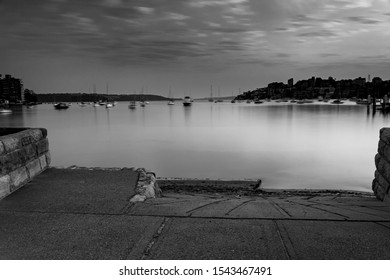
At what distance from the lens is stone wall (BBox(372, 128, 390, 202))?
566 centimetres

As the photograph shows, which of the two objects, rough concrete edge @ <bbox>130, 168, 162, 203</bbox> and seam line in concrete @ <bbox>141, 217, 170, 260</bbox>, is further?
rough concrete edge @ <bbox>130, 168, 162, 203</bbox>

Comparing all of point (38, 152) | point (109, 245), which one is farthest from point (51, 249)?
point (38, 152)

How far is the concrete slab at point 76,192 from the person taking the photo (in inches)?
188

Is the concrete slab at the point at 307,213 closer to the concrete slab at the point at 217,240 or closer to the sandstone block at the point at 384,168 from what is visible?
the concrete slab at the point at 217,240

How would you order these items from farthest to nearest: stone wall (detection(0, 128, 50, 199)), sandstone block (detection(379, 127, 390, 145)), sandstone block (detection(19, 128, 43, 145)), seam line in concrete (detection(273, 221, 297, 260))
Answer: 1. sandstone block (detection(19, 128, 43, 145))
2. sandstone block (detection(379, 127, 390, 145))
3. stone wall (detection(0, 128, 50, 199))
4. seam line in concrete (detection(273, 221, 297, 260))

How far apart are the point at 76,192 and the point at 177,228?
2.49 m

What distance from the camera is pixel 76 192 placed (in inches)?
219

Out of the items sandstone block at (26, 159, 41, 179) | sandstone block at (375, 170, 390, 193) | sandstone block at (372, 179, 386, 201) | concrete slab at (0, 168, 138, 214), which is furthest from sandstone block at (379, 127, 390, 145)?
sandstone block at (26, 159, 41, 179)

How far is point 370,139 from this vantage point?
36.7 m

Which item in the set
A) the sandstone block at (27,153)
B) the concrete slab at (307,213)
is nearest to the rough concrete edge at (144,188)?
the sandstone block at (27,153)

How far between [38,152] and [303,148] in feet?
88.3

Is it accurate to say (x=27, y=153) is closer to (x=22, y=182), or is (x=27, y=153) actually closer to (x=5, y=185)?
(x=22, y=182)

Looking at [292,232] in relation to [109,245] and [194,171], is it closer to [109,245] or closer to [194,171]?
[109,245]

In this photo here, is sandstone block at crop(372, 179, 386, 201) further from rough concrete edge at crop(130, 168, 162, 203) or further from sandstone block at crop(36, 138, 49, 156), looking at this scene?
sandstone block at crop(36, 138, 49, 156)
